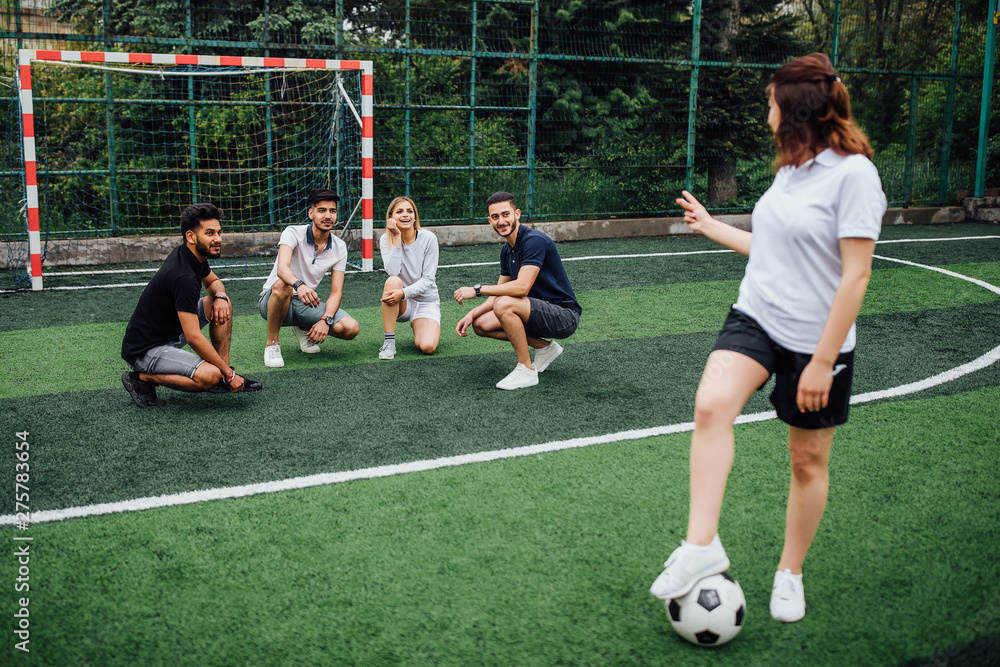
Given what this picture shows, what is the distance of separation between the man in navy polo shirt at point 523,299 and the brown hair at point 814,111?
2.96 metres

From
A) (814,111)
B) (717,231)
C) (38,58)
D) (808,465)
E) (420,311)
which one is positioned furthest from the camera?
(38,58)

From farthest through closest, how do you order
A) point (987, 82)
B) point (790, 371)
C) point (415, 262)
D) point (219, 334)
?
point (987, 82) → point (415, 262) → point (219, 334) → point (790, 371)

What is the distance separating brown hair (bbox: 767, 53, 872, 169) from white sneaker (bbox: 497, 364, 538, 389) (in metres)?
3.21

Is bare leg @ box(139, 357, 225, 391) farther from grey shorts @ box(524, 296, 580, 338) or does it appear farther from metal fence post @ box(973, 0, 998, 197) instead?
metal fence post @ box(973, 0, 998, 197)

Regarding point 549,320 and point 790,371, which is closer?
point 790,371

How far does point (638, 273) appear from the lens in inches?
392

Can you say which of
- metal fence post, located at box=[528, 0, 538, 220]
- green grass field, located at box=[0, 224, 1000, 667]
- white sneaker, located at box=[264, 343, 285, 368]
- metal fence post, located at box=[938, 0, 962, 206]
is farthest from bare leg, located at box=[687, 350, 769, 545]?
metal fence post, located at box=[938, 0, 962, 206]

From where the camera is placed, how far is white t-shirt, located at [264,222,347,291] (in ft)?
21.0

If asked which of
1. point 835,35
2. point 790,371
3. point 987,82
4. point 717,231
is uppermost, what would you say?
point 835,35

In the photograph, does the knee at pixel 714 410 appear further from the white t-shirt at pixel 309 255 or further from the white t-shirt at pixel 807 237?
the white t-shirt at pixel 309 255

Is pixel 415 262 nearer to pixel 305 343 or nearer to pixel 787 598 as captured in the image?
pixel 305 343

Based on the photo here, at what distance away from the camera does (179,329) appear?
5238 millimetres

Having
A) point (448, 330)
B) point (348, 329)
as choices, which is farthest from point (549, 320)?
point (448, 330)

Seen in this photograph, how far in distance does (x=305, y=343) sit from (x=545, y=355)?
6.23 feet
